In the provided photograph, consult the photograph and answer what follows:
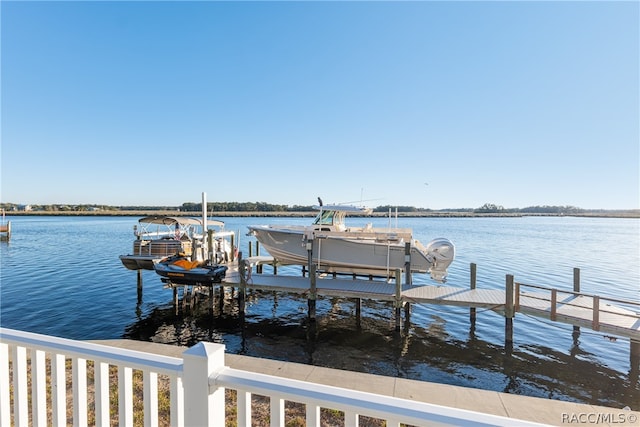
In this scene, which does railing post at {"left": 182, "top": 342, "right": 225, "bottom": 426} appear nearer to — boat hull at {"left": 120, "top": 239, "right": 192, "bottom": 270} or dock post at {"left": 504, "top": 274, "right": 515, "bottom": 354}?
dock post at {"left": 504, "top": 274, "right": 515, "bottom": 354}

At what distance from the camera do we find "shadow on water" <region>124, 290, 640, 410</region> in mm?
8305

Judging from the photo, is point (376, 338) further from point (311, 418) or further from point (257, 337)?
point (311, 418)

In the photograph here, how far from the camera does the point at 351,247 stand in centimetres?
1409

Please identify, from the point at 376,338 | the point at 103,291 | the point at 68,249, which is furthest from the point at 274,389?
the point at 68,249

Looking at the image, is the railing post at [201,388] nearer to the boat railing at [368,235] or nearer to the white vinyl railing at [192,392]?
the white vinyl railing at [192,392]

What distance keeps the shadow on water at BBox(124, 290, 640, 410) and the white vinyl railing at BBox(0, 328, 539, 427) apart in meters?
7.68

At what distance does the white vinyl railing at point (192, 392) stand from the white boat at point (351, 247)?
11.7 metres

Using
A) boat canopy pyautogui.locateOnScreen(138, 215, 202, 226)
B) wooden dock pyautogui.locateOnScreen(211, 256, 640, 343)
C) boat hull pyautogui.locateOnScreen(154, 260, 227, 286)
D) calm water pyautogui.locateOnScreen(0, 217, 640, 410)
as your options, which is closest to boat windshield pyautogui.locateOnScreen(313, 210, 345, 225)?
wooden dock pyautogui.locateOnScreen(211, 256, 640, 343)

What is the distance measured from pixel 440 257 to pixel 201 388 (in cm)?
1306

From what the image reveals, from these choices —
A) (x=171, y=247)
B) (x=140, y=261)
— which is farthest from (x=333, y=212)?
(x=140, y=261)

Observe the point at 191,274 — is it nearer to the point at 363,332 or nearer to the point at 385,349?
the point at 363,332

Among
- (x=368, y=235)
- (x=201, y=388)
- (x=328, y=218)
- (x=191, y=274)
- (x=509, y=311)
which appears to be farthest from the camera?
(x=328, y=218)

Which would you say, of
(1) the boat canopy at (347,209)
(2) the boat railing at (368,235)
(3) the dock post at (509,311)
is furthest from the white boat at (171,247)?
(3) the dock post at (509,311)

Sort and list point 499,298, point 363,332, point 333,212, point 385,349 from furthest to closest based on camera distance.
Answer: point 333,212
point 363,332
point 499,298
point 385,349
